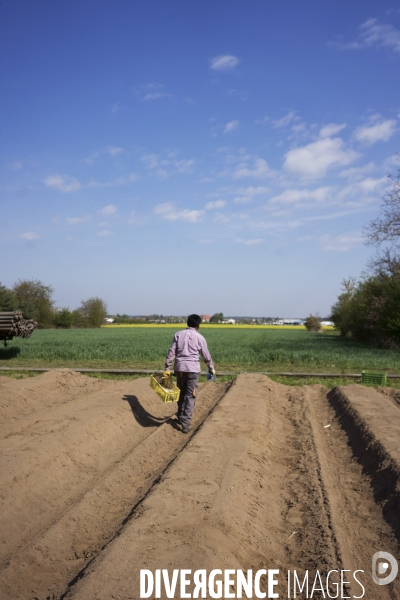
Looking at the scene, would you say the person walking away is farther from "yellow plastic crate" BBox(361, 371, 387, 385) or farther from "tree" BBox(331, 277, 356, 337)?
"tree" BBox(331, 277, 356, 337)

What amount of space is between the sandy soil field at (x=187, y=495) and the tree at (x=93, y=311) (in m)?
73.3

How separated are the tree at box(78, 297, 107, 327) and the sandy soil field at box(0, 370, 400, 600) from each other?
241ft

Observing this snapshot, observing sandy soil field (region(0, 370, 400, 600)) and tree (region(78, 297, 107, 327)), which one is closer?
sandy soil field (region(0, 370, 400, 600))

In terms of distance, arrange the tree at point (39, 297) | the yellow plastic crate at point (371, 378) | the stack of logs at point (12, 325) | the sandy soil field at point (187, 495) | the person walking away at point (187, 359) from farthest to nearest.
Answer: the tree at point (39, 297) < the stack of logs at point (12, 325) < the yellow plastic crate at point (371, 378) < the person walking away at point (187, 359) < the sandy soil field at point (187, 495)

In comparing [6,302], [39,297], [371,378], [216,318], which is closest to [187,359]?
[371,378]

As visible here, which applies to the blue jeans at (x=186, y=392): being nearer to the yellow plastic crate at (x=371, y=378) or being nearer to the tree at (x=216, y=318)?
the yellow plastic crate at (x=371, y=378)

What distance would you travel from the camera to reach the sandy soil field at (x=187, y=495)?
4.21 meters

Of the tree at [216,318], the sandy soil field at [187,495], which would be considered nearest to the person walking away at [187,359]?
the sandy soil field at [187,495]

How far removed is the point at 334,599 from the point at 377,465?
3.62 m

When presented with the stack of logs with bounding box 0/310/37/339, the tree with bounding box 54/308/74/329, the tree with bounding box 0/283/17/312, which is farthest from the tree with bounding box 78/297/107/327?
the stack of logs with bounding box 0/310/37/339

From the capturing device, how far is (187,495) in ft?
18.3

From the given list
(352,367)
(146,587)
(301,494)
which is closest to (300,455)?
(301,494)

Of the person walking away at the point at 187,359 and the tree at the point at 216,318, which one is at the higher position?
the tree at the point at 216,318

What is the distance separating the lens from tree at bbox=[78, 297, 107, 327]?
83.4m
